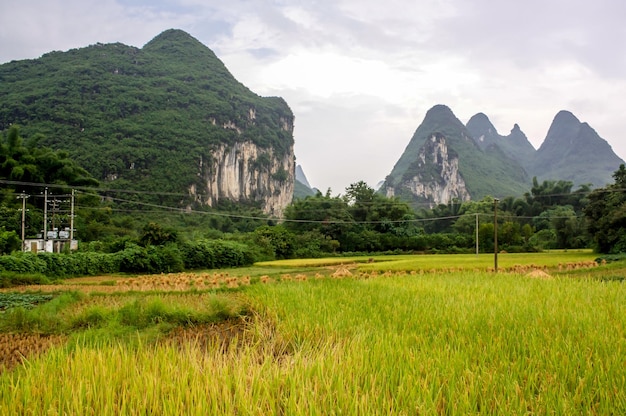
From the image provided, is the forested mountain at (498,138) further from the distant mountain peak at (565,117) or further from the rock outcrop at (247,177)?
the rock outcrop at (247,177)

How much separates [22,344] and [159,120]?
72.5 metres

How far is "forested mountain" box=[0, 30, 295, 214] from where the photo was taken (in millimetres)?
57406

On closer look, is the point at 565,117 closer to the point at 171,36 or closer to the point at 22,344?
the point at 171,36

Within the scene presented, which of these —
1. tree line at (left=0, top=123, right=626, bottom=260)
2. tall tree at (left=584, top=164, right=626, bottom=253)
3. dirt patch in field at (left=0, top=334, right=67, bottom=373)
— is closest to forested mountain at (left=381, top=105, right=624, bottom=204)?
tree line at (left=0, top=123, right=626, bottom=260)

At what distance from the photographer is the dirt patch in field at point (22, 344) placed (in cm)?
513

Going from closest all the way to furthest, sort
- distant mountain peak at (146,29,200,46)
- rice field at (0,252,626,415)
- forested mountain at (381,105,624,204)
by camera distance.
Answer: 1. rice field at (0,252,626,415)
2. forested mountain at (381,105,624,204)
3. distant mountain peak at (146,29,200,46)

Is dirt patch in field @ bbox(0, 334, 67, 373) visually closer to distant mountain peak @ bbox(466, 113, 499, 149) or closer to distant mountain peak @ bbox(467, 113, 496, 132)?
distant mountain peak @ bbox(466, 113, 499, 149)

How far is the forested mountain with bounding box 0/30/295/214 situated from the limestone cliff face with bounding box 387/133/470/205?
27.6 metres

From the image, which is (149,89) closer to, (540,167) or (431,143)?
(431,143)

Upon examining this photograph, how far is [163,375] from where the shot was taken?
2670 millimetres

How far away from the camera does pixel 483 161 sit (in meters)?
120

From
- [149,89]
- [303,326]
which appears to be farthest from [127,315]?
[149,89]

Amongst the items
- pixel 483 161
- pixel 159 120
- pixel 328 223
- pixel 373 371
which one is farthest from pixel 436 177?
pixel 373 371

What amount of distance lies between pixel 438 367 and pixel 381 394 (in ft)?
1.53
